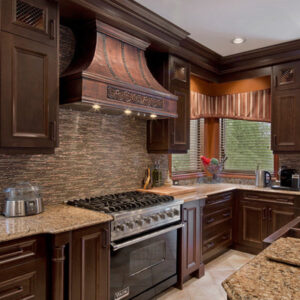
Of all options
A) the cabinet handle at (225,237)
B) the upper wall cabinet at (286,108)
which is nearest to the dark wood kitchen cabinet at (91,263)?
the cabinet handle at (225,237)

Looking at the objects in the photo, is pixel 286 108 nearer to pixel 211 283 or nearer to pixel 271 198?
pixel 271 198

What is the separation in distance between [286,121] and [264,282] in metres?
3.30

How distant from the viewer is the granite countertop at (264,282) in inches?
35.0

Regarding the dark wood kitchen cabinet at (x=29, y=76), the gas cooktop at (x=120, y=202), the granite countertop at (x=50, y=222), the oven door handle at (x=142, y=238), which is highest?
the dark wood kitchen cabinet at (x=29, y=76)

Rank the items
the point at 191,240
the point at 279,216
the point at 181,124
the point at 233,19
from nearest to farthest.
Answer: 1. the point at 233,19
2. the point at 191,240
3. the point at 181,124
4. the point at 279,216

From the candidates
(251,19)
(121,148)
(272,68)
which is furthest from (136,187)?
(272,68)

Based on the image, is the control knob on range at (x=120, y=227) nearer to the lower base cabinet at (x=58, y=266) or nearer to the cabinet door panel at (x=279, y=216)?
the lower base cabinet at (x=58, y=266)

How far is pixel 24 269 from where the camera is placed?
65.9 inches

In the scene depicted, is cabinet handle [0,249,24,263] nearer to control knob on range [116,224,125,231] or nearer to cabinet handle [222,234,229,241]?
control knob on range [116,224,125,231]

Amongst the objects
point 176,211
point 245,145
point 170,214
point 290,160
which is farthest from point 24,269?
point 245,145

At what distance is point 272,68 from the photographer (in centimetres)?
392

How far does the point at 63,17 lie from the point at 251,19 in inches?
75.0

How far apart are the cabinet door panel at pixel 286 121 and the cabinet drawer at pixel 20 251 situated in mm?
3300

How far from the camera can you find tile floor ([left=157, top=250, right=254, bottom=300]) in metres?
2.84
